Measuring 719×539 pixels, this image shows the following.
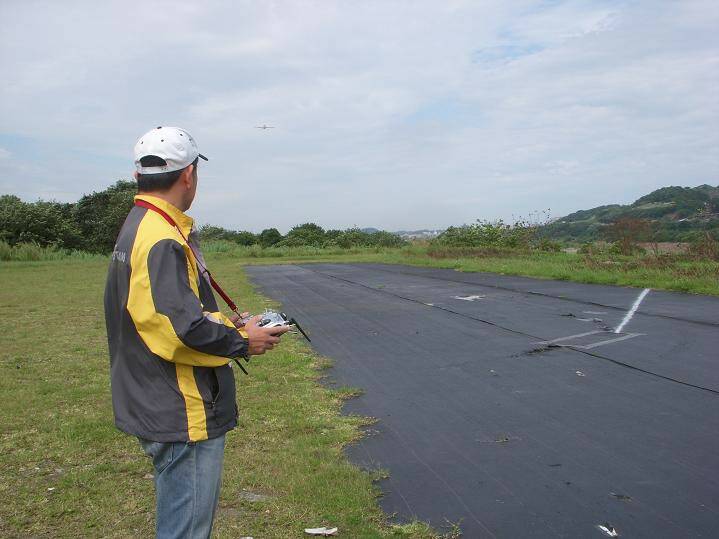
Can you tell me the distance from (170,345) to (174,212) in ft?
1.59

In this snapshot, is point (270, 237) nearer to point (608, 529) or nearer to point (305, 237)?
point (305, 237)

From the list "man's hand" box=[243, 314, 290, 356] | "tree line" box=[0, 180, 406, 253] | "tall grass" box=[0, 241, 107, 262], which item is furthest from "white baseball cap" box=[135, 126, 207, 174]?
"tree line" box=[0, 180, 406, 253]

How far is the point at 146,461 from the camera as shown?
4.36m

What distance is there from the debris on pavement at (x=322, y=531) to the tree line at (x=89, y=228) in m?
40.7

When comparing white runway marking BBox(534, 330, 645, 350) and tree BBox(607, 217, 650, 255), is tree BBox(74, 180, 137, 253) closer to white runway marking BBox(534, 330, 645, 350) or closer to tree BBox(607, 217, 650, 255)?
tree BBox(607, 217, 650, 255)

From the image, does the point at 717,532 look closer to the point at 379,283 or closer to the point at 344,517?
the point at 344,517

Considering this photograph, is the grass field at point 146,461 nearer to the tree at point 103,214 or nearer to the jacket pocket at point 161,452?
the jacket pocket at point 161,452

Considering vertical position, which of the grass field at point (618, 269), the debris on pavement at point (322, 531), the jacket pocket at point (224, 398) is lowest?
the debris on pavement at point (322, 531)

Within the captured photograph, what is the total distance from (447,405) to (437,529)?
213 centimetres

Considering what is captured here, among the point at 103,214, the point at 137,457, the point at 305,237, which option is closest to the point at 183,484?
the point at 137,457

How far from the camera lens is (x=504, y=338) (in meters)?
8.09

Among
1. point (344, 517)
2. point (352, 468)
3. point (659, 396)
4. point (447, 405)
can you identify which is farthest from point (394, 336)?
point (344, 517)

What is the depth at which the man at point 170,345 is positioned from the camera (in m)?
1.93

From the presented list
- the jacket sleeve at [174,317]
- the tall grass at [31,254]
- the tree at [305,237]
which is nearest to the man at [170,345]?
the jacket sleeve at [174,317]
